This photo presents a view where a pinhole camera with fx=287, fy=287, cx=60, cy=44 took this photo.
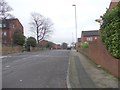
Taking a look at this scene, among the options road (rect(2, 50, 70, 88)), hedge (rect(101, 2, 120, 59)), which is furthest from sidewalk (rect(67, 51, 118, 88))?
hedge (rect(101, 2, 120, 59))

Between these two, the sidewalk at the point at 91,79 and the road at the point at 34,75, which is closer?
the sidewalk at the point at 91,79

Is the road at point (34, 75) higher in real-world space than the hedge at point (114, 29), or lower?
lower

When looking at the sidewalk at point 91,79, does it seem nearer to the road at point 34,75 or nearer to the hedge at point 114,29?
the road at point 34,75

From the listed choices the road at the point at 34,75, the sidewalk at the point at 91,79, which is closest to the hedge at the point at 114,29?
the sidewalk at the point at 91,79

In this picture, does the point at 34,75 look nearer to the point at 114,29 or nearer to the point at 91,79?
the point at 91,79

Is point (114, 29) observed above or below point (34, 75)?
above

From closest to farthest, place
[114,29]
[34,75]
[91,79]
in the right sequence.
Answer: [114,29] < [91,79] < [34,75]

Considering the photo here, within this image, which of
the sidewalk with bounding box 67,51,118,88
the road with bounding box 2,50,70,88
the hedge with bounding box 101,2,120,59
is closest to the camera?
the sidewalk with bounding box 67,51,118,88

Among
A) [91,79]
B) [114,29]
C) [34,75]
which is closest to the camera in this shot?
[114,29]

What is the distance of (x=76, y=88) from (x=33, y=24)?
98.5 m

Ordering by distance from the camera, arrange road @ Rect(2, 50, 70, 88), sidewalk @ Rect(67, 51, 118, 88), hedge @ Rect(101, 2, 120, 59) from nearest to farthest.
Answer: sidewalk @ Rect(67, 51, 118, 88), hedge @ Rect(101, 2, 120, 59), road @ Rect(2, 50, 70, 88)

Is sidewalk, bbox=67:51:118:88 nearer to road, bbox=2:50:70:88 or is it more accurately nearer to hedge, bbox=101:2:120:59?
road, bbox=2:50:70:88

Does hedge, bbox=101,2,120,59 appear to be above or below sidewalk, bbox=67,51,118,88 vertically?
above

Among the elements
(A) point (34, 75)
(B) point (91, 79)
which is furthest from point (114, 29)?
(A) point (34, 75)
